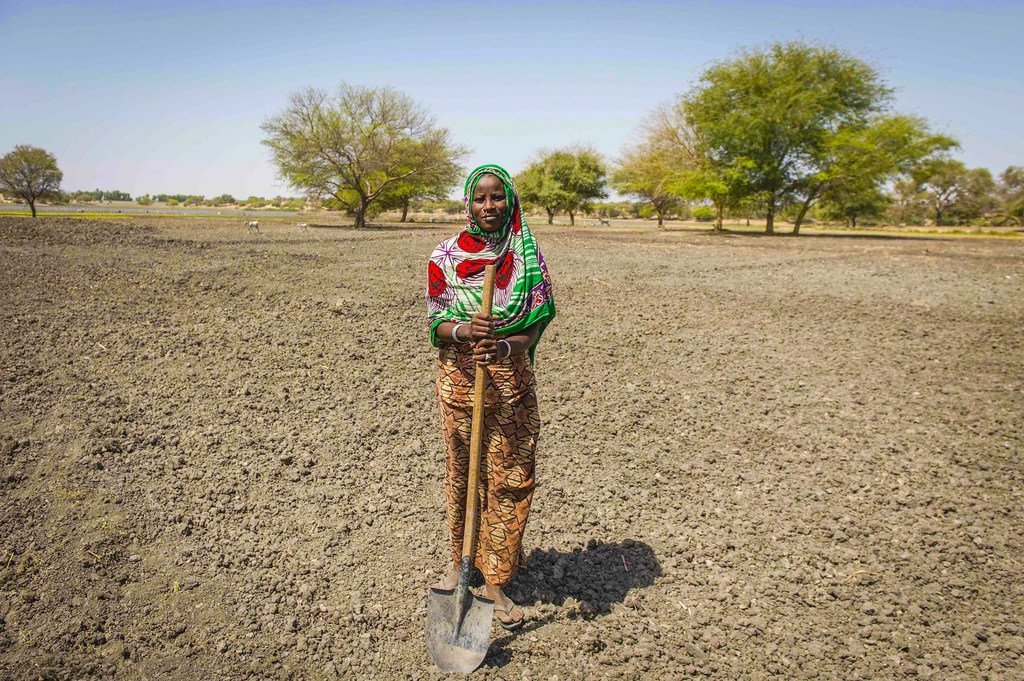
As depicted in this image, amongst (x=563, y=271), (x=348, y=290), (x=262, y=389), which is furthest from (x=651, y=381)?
(x=563, y=271)

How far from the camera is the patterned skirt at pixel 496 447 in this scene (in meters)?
2.59

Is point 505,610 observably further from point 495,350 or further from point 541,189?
point 541,189

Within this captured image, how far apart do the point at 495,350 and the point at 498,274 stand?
37 cm

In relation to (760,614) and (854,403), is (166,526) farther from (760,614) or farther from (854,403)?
(854,403)

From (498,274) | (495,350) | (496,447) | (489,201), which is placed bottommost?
(496,447)

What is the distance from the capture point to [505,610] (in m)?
2.77

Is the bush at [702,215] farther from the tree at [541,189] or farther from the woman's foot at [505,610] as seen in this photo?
the woman's foot at [505,610]

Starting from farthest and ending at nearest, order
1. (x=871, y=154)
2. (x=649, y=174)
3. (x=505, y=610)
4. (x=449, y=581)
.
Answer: (x=649, y=174)
(x=871, y=154)
(x=449, y=581)
(x=505, y=610)

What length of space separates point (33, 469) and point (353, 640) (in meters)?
2.98

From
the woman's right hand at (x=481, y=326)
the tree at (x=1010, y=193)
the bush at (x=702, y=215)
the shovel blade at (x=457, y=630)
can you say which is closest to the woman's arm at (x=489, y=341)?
the woman's right hand at (x=481, y=326)

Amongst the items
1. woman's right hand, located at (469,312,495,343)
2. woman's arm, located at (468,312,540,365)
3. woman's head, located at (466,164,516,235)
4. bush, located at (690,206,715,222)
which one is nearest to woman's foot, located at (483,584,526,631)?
woman's arm, located at (468,312,540,365)

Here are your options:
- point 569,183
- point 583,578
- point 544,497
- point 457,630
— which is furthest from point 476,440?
point 569,183

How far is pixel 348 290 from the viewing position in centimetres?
887

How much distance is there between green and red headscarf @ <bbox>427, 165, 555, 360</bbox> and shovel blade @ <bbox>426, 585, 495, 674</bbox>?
1.23 m
